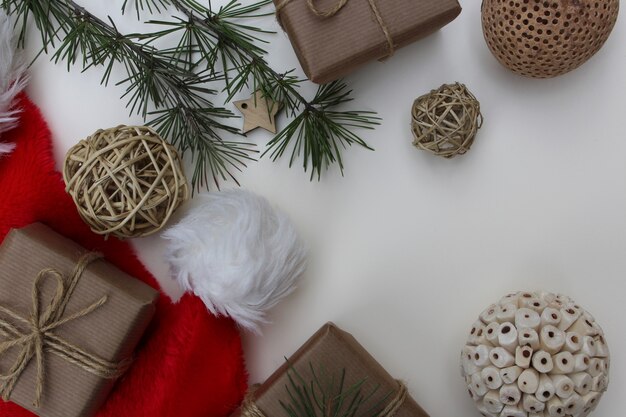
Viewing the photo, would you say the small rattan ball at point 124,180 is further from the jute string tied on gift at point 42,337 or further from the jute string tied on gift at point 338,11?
the jute string tied on gift at point 338,11

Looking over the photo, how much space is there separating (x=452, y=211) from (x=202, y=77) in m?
0.52

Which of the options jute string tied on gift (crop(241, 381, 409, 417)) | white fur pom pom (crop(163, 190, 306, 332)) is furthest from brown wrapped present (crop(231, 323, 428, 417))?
white fur pom pom (crop(163, 190, 306, 332))

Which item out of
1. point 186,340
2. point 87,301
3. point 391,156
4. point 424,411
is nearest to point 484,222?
point 391,156

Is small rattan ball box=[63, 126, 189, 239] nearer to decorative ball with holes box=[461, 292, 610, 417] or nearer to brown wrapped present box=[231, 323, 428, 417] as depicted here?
brown wrapped present box=[231, 323, 428, 417]

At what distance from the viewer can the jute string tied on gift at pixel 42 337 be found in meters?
1.07

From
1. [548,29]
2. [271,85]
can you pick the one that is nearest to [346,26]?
[271,85]

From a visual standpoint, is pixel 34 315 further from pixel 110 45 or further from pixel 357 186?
pixel 357 186

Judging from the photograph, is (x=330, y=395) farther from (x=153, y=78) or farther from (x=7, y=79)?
(x=7, y=79)

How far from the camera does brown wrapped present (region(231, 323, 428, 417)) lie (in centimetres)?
110

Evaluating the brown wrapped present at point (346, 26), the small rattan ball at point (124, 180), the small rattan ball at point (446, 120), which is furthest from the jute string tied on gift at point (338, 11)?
the small rattan ball at point (124, 180)

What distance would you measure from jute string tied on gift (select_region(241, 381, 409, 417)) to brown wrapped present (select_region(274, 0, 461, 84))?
54 centimetres

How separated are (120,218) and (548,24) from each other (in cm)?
75

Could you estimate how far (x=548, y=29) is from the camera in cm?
104

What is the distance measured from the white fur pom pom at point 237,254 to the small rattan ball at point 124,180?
0.20ft
